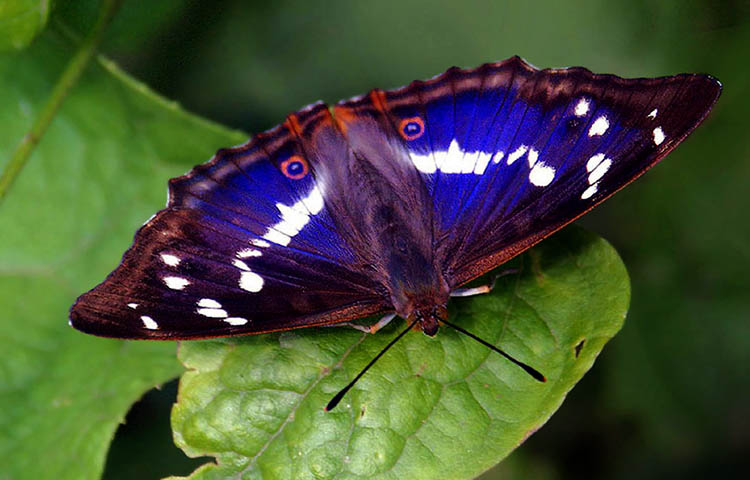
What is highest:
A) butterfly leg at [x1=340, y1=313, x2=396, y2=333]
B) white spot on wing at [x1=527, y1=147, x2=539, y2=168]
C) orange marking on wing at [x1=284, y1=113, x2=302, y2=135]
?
orange marking on wing at [x1=284, y1=113, x2=302, y2=135]

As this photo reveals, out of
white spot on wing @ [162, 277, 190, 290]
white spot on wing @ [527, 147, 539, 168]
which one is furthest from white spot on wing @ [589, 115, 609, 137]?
white spot on wing @ [162, 277, 190, 290]

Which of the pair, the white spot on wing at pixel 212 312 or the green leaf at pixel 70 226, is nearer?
the white spot on wing at pixel 212 312

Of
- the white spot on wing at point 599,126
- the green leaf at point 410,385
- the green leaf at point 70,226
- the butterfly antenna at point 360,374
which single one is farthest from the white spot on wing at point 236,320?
the white spot on wing at point 599,126

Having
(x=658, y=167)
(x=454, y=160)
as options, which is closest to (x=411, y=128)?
(x=454, y=160)

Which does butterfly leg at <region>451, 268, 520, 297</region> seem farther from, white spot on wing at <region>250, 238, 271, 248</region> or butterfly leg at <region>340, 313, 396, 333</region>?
white spot on wing at <region>250, 238, 271, 248</region>

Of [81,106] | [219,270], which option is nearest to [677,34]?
[219,270]

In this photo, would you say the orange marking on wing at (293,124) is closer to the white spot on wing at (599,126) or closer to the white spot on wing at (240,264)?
the white spot on wing at (240,264)

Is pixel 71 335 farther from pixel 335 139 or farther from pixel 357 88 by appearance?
pixel 357 88
